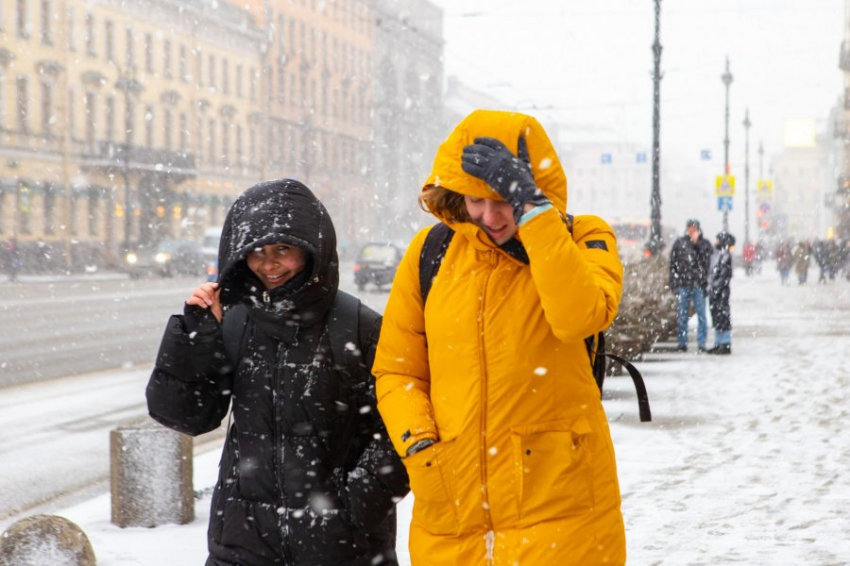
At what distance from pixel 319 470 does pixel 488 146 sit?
3.05 feet

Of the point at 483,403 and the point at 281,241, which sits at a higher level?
the point at 281,241

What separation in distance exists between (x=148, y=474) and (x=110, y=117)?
168 feet

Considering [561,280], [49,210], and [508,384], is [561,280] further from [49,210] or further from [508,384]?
[49,210]

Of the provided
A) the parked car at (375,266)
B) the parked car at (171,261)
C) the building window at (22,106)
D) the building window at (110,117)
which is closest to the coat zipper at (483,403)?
the parked car at (375,266)

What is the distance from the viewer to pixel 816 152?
19875 centimetres

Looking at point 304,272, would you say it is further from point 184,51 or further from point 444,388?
point 184,51

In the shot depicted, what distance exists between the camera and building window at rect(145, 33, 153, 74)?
189ft

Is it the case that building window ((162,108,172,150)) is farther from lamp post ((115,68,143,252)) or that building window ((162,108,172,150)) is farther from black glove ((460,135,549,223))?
black glove ((460,135,549,223))

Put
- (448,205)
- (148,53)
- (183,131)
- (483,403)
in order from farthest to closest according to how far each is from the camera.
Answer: (183,131) < (148,53) < (448,205) < (483,403)

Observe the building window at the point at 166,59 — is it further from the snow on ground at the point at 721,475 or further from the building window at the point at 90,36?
the snow on ground at the point at 721,475

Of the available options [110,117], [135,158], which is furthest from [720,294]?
[135,158]

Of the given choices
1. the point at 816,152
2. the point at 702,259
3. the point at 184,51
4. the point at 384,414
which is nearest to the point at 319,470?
the point at 384,414

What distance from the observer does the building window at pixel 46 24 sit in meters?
49.5

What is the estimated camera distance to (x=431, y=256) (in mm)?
2945
